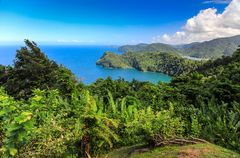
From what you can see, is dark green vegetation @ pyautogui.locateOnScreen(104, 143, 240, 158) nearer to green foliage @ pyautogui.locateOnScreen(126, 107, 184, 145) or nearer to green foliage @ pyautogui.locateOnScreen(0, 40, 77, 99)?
green foliage @ pyautogui.locateOnScreen(126, 107, 184, 145)

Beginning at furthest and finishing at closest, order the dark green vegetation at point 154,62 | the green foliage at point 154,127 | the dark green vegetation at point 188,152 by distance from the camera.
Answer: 1. the dark green vegetation at point 154,62
2. the green foliage at point 154,127
3. the dark green vegetation at point 188,152

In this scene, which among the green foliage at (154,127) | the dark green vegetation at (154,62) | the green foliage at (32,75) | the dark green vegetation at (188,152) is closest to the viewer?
the dark green vegetation at (188,152)

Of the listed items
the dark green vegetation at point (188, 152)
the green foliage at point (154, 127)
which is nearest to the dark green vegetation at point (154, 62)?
the green foliage at point (154, 127)

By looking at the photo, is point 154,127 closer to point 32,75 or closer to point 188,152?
point 188,152

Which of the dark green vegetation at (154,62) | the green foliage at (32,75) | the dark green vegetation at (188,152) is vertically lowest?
the dark green vegetation at (154,62)

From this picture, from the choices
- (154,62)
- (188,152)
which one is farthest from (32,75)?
(154,62)

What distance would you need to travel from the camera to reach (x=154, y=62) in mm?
117062

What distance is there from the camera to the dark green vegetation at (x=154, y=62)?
9300cm

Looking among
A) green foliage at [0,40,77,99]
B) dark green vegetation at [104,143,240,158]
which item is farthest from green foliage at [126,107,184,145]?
green foliage at [0,40,77,99]

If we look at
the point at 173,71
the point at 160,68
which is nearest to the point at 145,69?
the point at 160,68

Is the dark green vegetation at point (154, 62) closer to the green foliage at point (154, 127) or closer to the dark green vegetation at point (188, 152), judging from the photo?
the green foliage at point (154, 127)

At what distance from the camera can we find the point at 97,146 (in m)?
5.27

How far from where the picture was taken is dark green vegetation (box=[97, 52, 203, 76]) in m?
93.0

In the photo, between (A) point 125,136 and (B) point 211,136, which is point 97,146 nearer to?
(A) point 125,136
